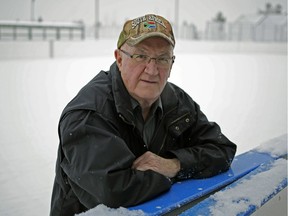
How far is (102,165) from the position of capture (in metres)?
1.48

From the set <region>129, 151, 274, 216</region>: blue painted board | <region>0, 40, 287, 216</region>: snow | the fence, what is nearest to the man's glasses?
<region>129, 151, 274, 216</region>: blue painted board

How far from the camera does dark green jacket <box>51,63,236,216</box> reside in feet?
4.88

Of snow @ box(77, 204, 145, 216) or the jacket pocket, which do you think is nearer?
snow @ box(77, 204, 145, 216)

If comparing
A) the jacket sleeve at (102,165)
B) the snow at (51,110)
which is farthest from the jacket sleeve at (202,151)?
the snow at (51,110)

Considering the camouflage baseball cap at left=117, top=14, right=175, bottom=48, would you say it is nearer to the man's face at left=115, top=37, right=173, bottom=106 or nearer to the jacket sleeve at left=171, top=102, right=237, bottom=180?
the man's face at left=115, top=37, right=173, bottom=106

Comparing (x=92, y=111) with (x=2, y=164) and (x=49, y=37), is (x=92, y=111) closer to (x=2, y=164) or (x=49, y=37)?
(x=2, y=164)

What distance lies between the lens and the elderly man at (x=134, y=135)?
4.91ft

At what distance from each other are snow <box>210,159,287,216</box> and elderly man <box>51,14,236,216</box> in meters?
0.18

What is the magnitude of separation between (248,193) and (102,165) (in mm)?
597

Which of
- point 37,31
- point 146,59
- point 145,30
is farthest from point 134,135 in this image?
point 37,31

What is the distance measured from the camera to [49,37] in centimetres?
1675

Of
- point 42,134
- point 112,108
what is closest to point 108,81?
point 112,108

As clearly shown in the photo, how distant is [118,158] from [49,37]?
15988 mm

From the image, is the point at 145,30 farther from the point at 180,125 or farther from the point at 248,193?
the point at 248,193
